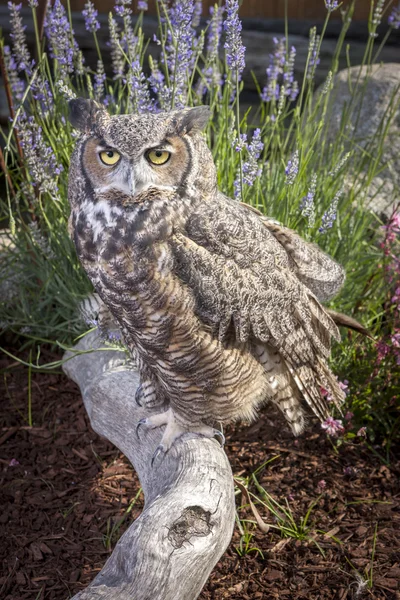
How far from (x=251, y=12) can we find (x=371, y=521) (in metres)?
4.92

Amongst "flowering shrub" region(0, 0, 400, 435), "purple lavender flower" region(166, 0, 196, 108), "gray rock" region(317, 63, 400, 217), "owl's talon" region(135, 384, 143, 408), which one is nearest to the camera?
"purple lavender flower" region(166, 0, 196, 108)

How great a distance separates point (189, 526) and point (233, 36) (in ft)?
5.37

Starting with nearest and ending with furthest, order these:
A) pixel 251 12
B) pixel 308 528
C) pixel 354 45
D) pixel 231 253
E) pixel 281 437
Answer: pixel 231 253 < pixel 308 528 < pixel 281 437 < pixel 354 45 < pixel 251 12

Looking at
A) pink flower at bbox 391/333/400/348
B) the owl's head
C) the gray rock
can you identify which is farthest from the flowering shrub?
the owl's head

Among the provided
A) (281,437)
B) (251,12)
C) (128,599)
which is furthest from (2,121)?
(128,599)

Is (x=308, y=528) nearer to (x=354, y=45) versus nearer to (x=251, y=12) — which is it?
(x=354, y=45)

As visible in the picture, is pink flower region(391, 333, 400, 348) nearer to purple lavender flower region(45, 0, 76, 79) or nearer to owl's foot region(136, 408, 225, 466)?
owl's foot region(136, 408, 225, 466)

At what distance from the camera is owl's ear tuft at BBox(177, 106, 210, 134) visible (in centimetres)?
197

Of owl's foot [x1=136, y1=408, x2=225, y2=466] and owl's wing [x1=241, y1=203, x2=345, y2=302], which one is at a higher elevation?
owl's wing [x1=241, y1=203, x2=345, y2=302]

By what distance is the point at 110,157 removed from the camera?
1.94 m

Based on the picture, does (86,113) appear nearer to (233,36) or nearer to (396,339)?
(233,36)

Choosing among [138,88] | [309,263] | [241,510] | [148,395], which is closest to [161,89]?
[138,88]

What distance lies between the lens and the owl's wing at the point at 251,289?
82.4 inches

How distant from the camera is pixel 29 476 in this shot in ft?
9.65
